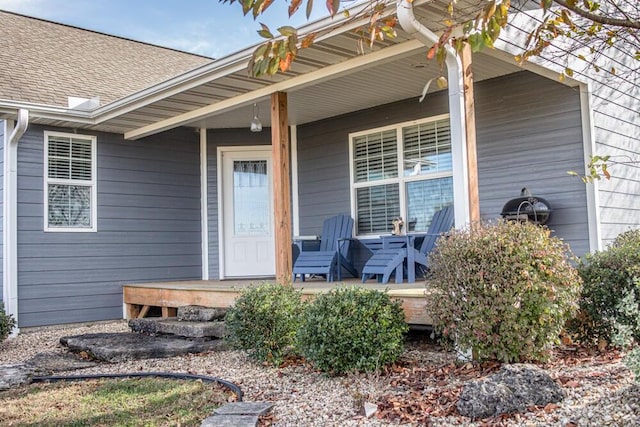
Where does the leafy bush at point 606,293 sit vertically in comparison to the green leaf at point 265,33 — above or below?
below

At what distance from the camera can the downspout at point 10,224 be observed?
6.70 meters

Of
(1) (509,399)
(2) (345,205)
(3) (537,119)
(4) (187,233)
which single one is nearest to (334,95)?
(2) (345,205)

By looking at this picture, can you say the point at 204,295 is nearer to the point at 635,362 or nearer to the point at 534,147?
the point at 534,147

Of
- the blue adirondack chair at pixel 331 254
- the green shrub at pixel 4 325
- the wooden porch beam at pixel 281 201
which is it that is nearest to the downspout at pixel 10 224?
the green shrub at pixel 4 325

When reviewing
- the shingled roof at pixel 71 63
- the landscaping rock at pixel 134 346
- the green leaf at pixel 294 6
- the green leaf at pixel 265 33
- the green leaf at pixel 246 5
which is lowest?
the landscaping rock at pixel 134 346

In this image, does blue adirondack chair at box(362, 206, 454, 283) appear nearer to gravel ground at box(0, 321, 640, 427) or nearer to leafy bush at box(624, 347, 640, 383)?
gravel ground at box(0, 321, 640, 427)

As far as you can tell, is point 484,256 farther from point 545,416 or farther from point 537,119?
point 537,119

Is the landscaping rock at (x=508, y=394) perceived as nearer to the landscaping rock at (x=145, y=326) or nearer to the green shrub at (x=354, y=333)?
the green shrub at (x=354, y=333)

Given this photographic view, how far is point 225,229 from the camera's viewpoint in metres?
8.41

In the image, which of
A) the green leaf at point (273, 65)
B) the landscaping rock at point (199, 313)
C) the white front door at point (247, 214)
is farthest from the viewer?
the white front door at point (247, 214)

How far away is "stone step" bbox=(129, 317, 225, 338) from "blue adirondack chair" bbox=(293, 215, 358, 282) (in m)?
1.33

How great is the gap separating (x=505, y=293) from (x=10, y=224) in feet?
18.3

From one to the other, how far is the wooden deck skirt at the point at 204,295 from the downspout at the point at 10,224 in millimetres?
1339

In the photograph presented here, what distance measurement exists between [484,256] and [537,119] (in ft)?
8.94
